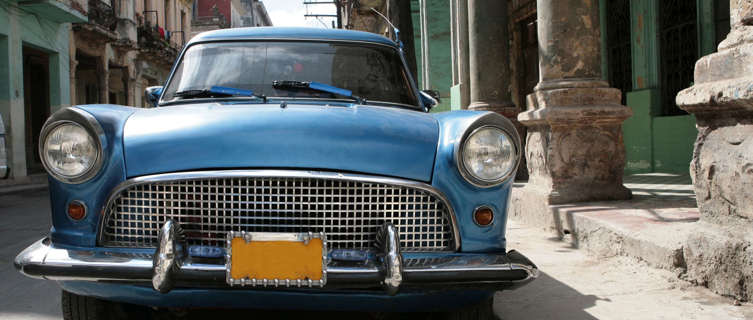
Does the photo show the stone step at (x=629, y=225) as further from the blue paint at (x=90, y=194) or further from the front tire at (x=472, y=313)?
the blue paint at (x=90, y=194)

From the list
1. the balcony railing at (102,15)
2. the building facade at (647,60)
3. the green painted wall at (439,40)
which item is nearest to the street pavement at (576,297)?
the building facade at (647,60)

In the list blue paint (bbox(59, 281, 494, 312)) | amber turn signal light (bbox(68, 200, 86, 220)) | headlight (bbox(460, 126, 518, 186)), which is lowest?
blue paint (bbox(59, 281, 494, 312))

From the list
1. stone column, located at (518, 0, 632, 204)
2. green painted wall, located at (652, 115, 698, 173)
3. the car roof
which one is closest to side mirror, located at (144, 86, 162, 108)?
the car roof

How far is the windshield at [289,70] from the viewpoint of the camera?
10.7ft

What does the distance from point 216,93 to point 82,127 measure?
791 millimetres

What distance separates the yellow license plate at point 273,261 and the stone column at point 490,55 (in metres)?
6.75

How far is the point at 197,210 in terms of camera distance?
7.55ft

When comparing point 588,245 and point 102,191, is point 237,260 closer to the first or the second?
point 102,191

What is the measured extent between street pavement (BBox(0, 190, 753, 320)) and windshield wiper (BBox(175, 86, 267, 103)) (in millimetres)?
997

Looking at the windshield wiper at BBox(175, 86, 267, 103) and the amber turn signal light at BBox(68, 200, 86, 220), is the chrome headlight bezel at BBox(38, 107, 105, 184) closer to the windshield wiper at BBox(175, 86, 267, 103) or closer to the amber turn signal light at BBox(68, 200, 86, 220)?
the amber turn signal light at BBox(68, 200, 86, 220)

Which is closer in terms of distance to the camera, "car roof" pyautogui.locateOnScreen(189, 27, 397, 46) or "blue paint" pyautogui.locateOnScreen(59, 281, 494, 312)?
"blue paint" pyautogui.locateOnScreen(59, 281, 494, 312)

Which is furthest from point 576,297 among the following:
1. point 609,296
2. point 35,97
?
point 35,97

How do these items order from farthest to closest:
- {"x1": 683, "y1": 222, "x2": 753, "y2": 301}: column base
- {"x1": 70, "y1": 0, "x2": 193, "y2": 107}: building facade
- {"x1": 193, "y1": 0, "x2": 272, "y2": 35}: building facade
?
{"x1": 193, "y1": 0, "x2": 272, "y2": 35}: building facade → {"x1": 70, "y1": 0, "x2": 193, "y2": 107}: building facade → {"x1": 683, "y1": 222, "x2": 753, "y2": 301}: column base

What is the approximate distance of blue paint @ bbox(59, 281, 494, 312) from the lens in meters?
2.26
